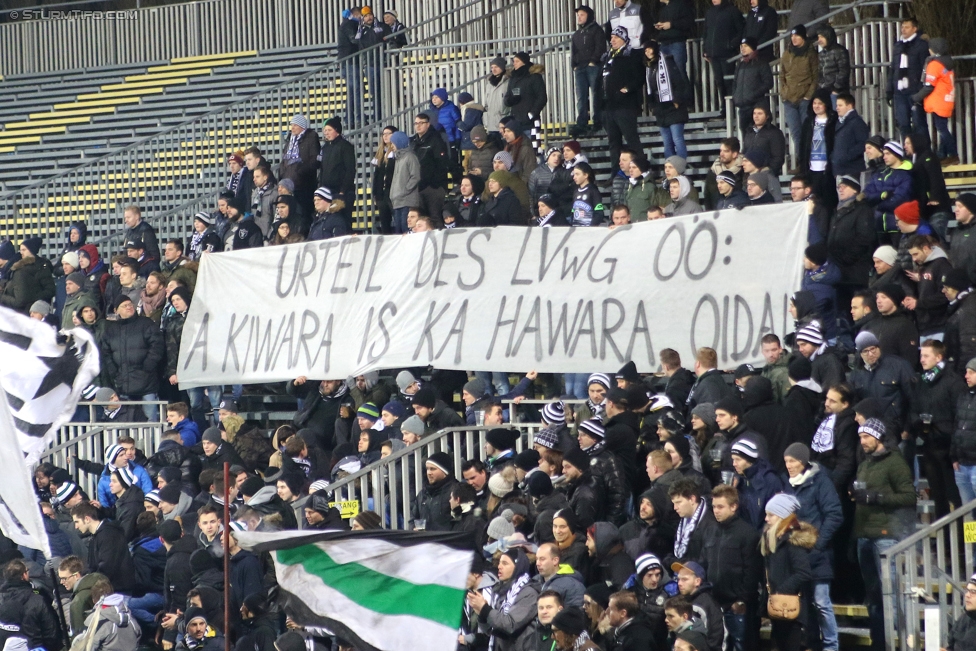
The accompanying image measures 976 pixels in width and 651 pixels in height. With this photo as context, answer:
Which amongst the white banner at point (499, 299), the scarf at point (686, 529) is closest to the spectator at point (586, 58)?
the white banner at point (499, 299)

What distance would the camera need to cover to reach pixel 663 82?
1925 cm

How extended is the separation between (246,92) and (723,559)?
62.5ft

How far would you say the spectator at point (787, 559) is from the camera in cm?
1153

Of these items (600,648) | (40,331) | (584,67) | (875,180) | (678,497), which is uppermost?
(584,67)

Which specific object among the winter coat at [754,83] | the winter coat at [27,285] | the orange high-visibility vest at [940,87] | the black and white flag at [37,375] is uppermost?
the winter coat at [754,83]

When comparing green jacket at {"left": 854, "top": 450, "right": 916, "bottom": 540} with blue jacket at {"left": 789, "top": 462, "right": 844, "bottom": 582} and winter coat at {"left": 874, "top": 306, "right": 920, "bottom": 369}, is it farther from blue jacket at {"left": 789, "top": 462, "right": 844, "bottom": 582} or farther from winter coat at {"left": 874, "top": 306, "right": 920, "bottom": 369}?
winter coat at {"left": 874, "top": 306, "right": 920, "bottom": 369}

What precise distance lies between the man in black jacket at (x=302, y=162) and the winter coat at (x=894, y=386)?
846 centimetres

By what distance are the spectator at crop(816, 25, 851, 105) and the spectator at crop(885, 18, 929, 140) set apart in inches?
17.9

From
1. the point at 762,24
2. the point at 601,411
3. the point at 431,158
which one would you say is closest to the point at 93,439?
the point at 431,158

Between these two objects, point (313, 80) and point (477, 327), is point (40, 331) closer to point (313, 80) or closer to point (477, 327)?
point (477, 327)

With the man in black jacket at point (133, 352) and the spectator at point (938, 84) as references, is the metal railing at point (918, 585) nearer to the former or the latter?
the spectator at point (938, 84)

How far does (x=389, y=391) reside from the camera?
55.5 ft

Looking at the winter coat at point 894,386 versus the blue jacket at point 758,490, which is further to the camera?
the winter coat at point 894,386

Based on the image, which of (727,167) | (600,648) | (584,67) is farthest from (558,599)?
(584,67)
